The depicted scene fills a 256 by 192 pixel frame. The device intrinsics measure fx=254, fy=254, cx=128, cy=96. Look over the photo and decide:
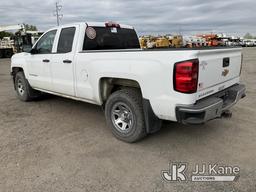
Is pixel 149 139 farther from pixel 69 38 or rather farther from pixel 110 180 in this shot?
pixel 69 38

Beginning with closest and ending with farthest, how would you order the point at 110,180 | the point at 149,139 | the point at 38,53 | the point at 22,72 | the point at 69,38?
1. the point at 110,180
2. the point at 149,139
3. the point at 69,38
4. the point at 38,53
5. the point at 22,72

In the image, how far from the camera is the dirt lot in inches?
120

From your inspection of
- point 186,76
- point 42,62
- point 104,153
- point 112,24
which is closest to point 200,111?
point 186,76

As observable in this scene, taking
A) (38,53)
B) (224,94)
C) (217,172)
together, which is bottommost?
(217,172)

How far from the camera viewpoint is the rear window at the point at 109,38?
4887mm

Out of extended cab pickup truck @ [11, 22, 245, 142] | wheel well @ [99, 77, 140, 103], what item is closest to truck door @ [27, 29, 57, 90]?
extended cab pickup truck @ [11, 22, 245, 142]

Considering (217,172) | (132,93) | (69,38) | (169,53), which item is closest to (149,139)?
(132,93)

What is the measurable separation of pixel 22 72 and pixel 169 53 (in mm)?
4855

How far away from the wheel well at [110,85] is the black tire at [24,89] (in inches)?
118

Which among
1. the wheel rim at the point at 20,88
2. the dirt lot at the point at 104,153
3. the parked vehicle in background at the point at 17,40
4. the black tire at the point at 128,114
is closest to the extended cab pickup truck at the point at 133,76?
the black tire at the point at 128,114

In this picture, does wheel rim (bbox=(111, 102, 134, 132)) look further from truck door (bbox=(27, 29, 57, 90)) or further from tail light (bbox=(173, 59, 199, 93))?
truck door (bbox=(27, 29, 57, 90))

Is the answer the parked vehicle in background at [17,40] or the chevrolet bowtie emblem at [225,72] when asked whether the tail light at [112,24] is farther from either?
the parked vehicle in background at [17,40]

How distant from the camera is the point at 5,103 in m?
6.85

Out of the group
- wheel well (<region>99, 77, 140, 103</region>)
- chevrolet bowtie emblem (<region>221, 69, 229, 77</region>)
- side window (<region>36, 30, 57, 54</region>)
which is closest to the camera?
chevrolet bowtie emblem (<region>221, 69, 229, 77</region>)
